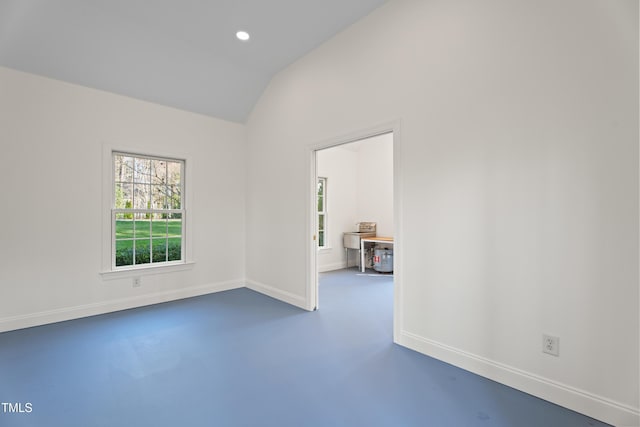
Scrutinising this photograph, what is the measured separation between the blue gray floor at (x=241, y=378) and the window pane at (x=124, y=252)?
2.47 ft

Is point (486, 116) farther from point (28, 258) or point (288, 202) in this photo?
point (28, 258)

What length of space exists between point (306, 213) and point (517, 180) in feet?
7.60

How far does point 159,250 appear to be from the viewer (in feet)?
13.7

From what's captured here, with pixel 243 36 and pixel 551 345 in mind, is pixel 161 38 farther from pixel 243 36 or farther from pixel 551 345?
pixel 551 345

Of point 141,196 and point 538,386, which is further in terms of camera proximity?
point 141,196

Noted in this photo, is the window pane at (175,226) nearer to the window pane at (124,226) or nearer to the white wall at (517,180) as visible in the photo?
the window pane at (124,226)

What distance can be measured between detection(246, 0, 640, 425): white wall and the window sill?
3.10 meters

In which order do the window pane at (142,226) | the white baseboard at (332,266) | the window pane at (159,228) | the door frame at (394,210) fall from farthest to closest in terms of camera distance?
the white baseboard at (332,266)
the window pane at (159,228)
the window pane at (142,226)
the door frame at (394,210)

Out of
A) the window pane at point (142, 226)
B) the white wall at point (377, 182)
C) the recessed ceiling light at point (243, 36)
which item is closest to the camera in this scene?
the recessed ceiling light at point (243, 36)

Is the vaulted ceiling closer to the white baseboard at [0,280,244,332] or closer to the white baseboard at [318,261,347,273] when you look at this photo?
the white baseboard at [0,280,244,332]

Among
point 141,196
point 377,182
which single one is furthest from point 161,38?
point 377,182

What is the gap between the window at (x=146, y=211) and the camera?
3834 millimetres

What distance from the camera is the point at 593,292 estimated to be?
176 cm

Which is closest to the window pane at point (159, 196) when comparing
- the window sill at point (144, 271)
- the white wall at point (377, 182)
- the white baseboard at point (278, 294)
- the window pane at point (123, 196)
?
the window pane at point (123, 196)
